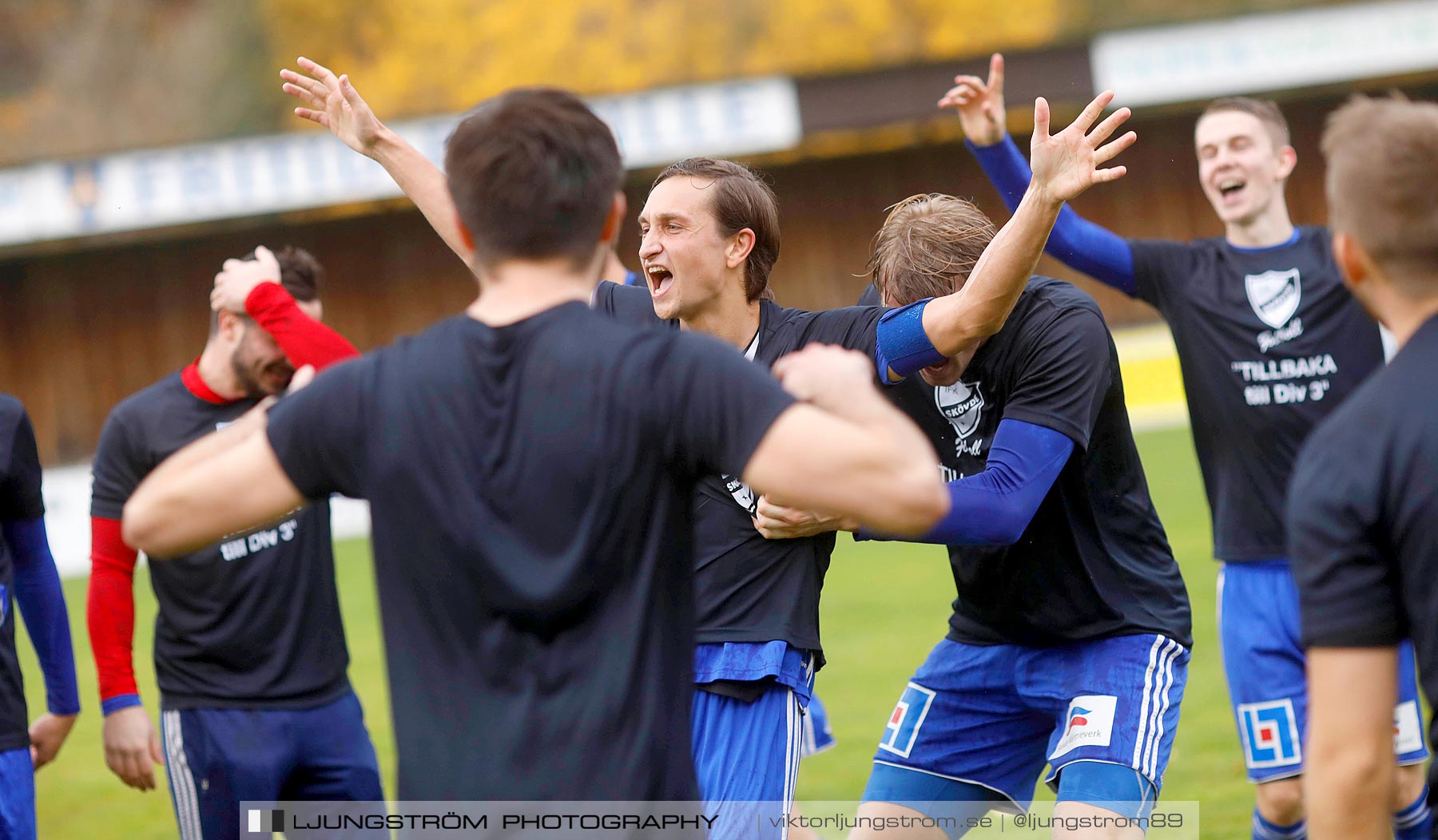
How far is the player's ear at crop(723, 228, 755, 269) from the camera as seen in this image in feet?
13.2

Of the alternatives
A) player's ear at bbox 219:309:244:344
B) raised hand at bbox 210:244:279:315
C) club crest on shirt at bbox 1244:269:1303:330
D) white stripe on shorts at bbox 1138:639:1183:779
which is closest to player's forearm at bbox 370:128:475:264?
raised hand at bbox 210:244:279:315

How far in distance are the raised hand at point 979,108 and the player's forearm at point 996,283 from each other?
0.92 metres

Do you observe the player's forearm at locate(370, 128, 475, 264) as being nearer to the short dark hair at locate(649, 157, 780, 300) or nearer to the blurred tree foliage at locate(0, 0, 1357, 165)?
the short dark hair at locate(649, 157, 780, 300)

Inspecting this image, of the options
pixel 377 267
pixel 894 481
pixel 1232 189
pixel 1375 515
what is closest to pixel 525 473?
pixel 894 481

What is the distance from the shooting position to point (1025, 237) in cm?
353

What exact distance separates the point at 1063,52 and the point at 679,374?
65.8 feet

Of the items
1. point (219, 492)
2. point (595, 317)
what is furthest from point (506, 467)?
point (219, 492)

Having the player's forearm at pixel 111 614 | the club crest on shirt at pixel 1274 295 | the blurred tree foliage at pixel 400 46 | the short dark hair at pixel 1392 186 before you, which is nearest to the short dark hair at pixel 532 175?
the short dark hair at pixel 1392 186

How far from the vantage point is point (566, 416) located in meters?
2.25

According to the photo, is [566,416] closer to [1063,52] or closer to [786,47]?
[1063,52]

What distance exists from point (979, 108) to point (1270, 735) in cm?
234

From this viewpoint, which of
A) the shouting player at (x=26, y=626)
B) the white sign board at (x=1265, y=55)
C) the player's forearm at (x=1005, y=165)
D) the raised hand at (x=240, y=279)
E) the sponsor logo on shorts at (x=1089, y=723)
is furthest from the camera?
the white sign board at (x=1265, y=55)

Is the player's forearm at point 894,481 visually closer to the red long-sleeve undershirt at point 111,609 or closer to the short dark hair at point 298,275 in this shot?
the red long-sleeve undershirt at point 111,609

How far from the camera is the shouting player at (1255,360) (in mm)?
4617
